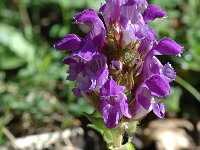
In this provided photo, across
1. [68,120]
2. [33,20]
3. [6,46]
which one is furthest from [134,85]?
[33,20]

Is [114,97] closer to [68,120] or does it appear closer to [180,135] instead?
[68,120]

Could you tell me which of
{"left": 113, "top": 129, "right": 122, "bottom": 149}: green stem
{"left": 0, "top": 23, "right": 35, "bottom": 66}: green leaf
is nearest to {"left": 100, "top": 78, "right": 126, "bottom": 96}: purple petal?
{"left": 113, "top": 129, "right": 122, "bottom": 149}: green stem

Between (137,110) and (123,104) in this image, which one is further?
(137,110)

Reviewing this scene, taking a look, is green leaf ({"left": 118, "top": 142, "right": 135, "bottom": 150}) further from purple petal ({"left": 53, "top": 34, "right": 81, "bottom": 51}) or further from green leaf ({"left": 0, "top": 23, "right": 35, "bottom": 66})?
green leaf ({"left": 0, "top": 23, "right": 35, "bottom": 66})

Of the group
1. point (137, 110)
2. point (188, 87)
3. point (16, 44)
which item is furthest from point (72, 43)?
point (16, 44)

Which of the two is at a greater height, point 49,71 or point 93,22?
point 93,22

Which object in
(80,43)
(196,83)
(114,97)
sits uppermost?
(80,43)

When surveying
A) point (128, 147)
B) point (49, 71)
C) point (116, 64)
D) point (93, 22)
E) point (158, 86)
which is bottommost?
point (49, 71)

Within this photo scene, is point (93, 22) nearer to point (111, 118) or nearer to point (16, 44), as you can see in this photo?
point (111, 118)
